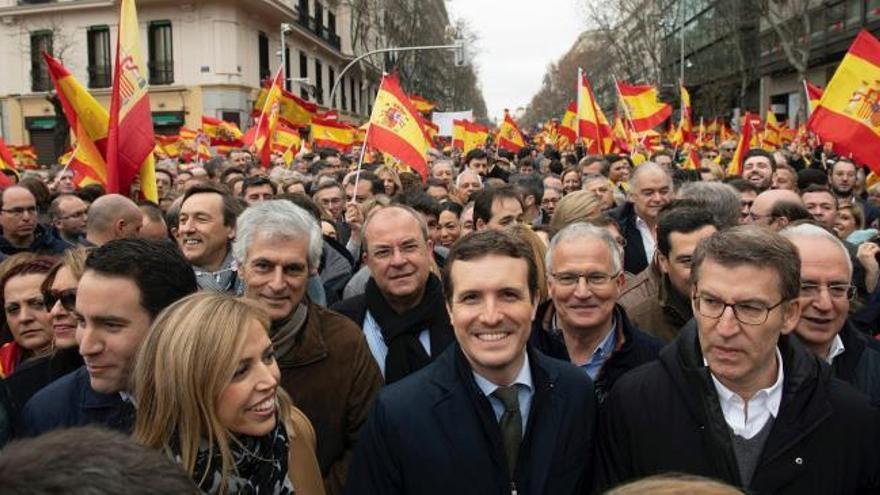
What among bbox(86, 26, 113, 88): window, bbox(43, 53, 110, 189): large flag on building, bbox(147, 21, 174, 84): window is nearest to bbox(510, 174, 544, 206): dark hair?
bbox(43, 53, 110, 189): large flag on building

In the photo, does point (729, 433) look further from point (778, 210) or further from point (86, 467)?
point (778, 210)

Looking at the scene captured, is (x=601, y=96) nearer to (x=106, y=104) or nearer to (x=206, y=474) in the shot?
(x=106, y=104)

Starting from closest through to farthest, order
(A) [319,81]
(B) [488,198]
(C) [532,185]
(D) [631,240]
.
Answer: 1. (B) [488,198]
2. (D) [631,240]
3. (C) [532,185]
4. (A) [319,81]

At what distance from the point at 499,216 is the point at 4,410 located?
142 inches

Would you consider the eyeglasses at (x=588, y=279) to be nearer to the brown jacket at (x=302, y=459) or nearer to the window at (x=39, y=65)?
the brown jacket at (x=302, y=459)

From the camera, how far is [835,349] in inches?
124

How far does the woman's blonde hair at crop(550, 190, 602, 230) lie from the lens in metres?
5.49

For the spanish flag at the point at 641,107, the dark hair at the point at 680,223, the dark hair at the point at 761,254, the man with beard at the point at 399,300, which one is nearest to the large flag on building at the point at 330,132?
the spanish flag at the point at 641,107

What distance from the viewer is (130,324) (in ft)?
8.68

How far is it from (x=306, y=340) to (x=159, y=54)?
36.3m

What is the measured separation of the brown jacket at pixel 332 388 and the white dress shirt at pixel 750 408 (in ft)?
4.30

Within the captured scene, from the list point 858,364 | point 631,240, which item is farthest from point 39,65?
point 858,364

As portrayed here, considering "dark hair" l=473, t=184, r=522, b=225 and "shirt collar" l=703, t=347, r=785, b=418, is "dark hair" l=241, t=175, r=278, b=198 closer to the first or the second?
"dark hair" l=473, t=184, r=522, b=225

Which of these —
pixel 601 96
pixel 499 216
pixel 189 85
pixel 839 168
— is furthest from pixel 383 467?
pixel 601 96
